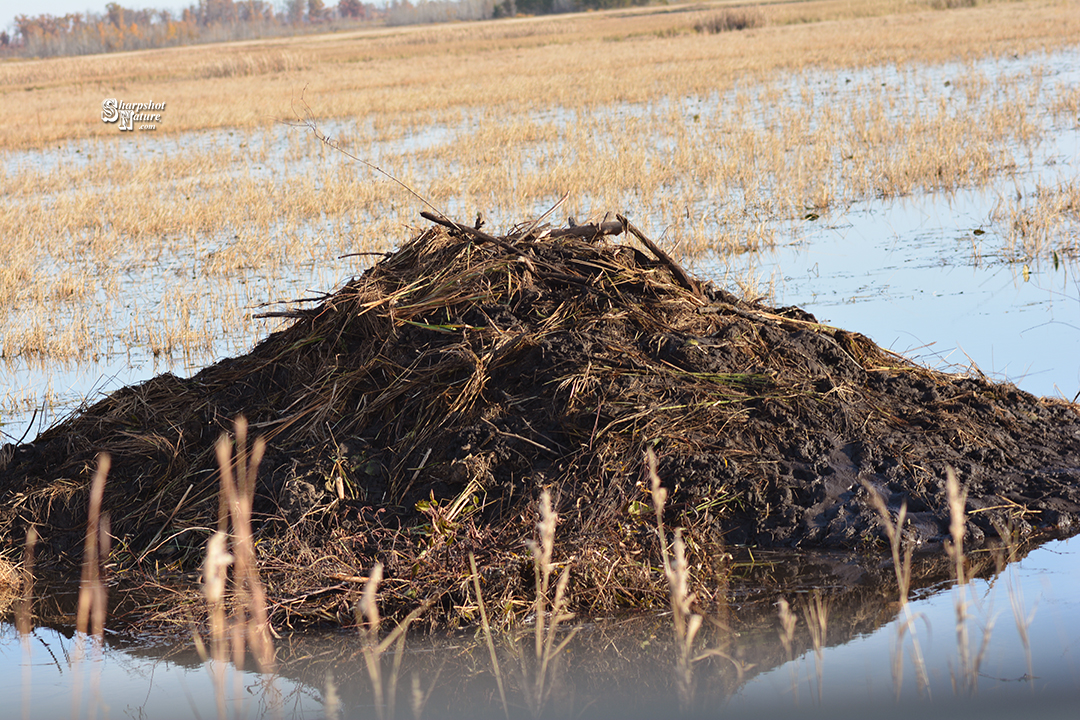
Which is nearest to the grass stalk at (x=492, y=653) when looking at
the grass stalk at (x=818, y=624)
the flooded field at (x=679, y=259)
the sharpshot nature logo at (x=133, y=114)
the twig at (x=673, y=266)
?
the flooded field at (x=679, y=259)

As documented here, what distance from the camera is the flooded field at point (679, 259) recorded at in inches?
129

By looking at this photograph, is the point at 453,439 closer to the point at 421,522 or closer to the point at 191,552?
the point at 421,522

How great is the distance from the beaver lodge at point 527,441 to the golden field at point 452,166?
6.34 feet


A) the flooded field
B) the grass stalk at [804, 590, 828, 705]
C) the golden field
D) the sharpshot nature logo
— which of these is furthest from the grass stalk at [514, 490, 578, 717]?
the sharpshot nature logo

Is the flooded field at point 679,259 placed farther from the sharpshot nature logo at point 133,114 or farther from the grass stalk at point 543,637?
the sharpshot nature logo at point 133,114

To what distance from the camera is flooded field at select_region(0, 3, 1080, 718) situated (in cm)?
329

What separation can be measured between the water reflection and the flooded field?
1 cm

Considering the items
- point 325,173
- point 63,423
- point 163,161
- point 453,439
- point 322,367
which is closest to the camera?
point 453,439

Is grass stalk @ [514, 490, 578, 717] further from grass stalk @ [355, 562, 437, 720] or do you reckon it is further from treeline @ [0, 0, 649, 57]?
treeline @ [0, 0, 649, 57]

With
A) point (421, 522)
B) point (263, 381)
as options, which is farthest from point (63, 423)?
point (421, 522)

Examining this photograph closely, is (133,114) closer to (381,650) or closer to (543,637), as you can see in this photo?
(381,650)

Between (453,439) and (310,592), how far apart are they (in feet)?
3.32

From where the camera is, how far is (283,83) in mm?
31656

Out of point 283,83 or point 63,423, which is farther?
point 283,83
